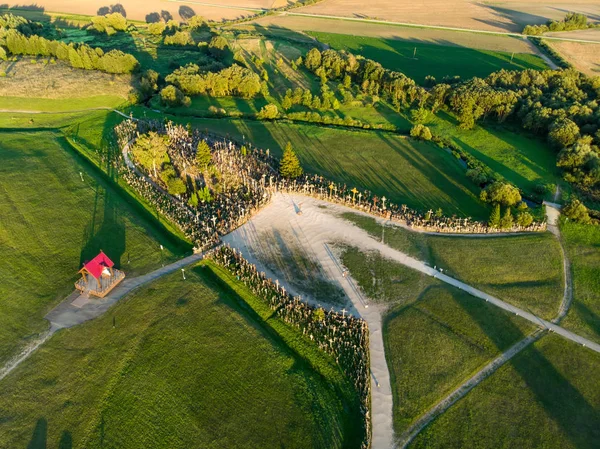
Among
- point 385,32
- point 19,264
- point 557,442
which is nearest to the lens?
point 557,442

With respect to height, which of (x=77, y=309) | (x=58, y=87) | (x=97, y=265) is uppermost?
(x=58, y=87)

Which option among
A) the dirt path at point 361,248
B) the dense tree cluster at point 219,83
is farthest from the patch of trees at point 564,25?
the dirt path at point 361,248

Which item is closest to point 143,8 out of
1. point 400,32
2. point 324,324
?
point 400,32

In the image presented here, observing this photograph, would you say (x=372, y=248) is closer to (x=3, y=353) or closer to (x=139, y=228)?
(x=139, y=228)

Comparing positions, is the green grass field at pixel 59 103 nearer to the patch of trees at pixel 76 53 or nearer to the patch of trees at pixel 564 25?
the patch of trees at pixel 76 53

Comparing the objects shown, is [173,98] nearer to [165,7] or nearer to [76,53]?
[76,53]

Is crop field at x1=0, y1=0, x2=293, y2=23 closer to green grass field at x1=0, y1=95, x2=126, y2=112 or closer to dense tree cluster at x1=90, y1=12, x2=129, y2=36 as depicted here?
dense tree cluster at x1=90, y1=12, x2=129, y2=36

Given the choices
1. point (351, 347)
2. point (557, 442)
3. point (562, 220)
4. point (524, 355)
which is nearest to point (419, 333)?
Answer: point (351, 347)
